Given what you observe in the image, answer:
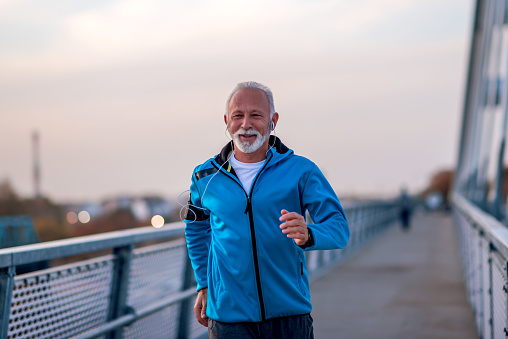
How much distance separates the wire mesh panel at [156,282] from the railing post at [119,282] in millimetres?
158

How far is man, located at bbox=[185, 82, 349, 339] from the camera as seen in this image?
3027mm

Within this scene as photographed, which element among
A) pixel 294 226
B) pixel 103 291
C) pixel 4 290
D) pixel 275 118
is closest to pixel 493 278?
pixel 103 291

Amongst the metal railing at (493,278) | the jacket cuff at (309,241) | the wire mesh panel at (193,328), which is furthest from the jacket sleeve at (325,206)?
the wire mesh panel at (193,328)

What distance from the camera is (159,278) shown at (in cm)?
611

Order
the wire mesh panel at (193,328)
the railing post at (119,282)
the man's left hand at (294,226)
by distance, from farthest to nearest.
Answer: the wire mesh panel at (193,328) → the railing post at (119,282) → the man's left hand at (294,226)

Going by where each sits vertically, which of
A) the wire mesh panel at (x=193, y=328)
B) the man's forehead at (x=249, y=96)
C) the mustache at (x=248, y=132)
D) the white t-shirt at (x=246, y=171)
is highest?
the man's forehead at (x=249, y=96)

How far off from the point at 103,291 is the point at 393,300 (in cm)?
520

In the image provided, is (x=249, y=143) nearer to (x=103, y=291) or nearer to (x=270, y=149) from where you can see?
(x=270, y=149)

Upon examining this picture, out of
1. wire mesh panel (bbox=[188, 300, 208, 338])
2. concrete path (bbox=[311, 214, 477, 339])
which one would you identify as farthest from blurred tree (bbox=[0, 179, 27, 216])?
wire mesh panel (bbox=[188, 300, 208, 338])

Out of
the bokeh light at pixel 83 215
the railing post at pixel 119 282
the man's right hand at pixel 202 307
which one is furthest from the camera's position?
the bokeh light at pixel 83 215

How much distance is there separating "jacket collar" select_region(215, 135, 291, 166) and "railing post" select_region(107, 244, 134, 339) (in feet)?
7.48

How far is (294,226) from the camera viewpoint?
2.76m

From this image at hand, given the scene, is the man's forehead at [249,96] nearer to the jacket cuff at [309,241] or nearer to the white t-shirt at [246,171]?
the white t-shirt at [246,171]

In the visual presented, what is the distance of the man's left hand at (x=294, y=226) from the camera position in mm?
2750
